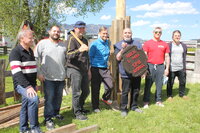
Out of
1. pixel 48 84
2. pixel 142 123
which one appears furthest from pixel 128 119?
pixel 48 84

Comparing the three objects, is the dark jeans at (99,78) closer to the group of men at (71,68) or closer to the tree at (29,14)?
the group of men at (71,68)

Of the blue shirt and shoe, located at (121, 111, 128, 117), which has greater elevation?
the blue shirt

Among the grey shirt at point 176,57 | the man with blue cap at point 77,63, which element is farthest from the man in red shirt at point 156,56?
the man with blue cap at point 77,63

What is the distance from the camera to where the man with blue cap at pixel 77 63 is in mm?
4383

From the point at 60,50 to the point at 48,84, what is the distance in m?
0.70

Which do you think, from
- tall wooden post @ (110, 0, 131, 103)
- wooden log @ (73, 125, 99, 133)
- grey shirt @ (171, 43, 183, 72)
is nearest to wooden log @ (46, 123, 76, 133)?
wooden log @ (73, 125, 99, 133)

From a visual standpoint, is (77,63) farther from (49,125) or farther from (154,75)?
(154,75)

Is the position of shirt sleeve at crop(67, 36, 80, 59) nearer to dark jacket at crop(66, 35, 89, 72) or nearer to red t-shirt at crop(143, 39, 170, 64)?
dark jacket at crop(66, 35, 89, 72)

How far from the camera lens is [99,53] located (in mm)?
4938

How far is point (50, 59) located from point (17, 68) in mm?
784

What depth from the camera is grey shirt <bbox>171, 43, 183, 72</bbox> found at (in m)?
6.01

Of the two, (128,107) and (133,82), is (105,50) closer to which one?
(133,82)

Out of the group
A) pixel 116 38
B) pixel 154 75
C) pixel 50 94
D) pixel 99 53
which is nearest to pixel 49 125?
pixel 50 94

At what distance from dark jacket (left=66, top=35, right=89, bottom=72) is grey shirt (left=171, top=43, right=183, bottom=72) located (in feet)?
8.78
